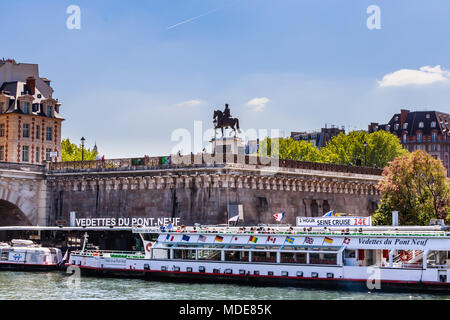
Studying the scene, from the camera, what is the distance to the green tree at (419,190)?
197 ft

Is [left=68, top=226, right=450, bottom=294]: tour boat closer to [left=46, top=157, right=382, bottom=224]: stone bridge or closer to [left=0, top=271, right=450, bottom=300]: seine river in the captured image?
[left=0, top=271, right=450, bottom=300]: seine river

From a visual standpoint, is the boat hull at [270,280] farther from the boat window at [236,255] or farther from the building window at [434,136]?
the building window at [434,136]

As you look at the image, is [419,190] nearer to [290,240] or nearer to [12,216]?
[290,240]

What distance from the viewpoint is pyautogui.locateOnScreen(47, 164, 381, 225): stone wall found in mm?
63156

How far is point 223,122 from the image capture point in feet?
219

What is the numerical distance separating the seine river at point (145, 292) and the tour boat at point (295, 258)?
136 centimetres

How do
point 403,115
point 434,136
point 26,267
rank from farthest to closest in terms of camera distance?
1. point 403,115
2. point 434,136
3. point 26,267

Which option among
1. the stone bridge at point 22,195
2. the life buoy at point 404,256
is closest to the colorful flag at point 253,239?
the life buoy at point 404,256

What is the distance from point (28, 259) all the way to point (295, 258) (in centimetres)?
1996

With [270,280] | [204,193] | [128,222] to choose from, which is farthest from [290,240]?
[128,222]

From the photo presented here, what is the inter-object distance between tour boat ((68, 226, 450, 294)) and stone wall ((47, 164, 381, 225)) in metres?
9.54

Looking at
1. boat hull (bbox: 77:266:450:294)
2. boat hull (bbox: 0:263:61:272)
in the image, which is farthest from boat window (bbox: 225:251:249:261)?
boat hull (bbox: 0:263:61:272)

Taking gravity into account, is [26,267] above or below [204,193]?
below
